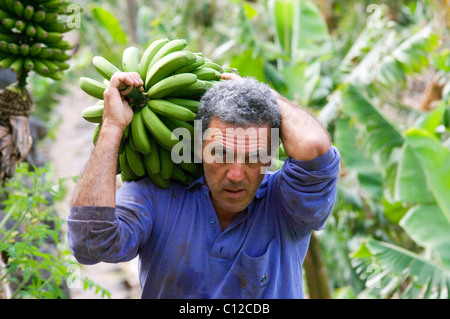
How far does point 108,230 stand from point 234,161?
0.58 meters

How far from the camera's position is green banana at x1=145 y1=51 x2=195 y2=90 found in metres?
2.44

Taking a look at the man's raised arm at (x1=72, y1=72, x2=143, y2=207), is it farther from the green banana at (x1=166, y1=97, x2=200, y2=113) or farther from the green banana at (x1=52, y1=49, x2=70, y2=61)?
the green banana at (x1=52, y1=49, x2=70, y2=61)

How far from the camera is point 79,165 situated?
1287 centimetres

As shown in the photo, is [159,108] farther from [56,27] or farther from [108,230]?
[56,27]

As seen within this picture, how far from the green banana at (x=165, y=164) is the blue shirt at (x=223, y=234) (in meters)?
0.08

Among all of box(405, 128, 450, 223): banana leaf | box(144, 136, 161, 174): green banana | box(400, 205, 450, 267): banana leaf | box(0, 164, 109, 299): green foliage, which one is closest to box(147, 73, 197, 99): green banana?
box(144, 136, 161, 174): green banana

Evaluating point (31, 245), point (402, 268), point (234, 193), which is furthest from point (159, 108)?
point (402, 268)

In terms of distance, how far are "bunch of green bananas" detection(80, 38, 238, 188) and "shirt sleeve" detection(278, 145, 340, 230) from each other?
0.47 metres

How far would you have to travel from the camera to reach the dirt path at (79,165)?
8.76 meters

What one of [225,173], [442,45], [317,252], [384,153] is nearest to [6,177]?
[225,173]

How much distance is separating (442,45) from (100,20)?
6.03 meters

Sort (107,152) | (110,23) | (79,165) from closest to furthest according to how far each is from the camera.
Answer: (107,152), (110,23), (79,165)

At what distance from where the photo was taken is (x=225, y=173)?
2.32 m
